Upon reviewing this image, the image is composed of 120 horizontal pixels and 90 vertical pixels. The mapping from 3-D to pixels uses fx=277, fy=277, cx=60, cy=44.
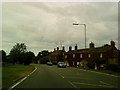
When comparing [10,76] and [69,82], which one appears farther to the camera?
[10,76]

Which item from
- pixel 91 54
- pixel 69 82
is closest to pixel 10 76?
pixel 69 82

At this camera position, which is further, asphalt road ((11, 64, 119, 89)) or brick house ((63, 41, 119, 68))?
brick house ((63, 41, 119, 68))

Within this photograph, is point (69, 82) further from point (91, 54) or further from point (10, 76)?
point (91, 54)

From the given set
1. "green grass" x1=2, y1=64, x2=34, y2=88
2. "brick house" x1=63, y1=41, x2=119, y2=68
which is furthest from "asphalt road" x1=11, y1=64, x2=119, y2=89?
"brick house" x1=63, y1=41, x2=119, y2=68

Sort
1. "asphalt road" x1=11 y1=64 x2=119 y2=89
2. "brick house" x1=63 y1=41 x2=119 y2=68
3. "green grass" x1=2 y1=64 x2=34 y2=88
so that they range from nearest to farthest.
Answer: "asphalt road" x1=11 y1=64 x2=119 y2=89 < "green grass" x1=2 y1=64 x2=34 y2=88 < "brick house" x1=63 y1=41 x2=119 y2=68

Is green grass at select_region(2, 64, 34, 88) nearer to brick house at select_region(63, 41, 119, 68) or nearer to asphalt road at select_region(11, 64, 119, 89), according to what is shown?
asphalt road at select_region(11, 64, 119, 89)

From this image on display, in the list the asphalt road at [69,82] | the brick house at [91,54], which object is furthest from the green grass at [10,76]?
the brick house at [91,54]

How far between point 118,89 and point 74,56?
93.1 m

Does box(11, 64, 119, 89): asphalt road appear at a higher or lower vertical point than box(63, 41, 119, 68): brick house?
lower

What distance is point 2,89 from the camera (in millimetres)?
15680

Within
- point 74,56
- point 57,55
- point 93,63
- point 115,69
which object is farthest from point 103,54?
Result: point 57,55

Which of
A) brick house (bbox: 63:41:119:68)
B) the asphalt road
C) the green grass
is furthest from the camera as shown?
brick house (bbox: 63:41:119:68)

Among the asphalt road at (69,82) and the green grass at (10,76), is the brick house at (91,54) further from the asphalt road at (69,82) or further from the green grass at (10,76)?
the asphalt road at (69,82)

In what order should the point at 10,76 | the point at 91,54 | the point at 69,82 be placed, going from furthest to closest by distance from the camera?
the point at 91,54 → the point at 10,76 → the point at 69,82
